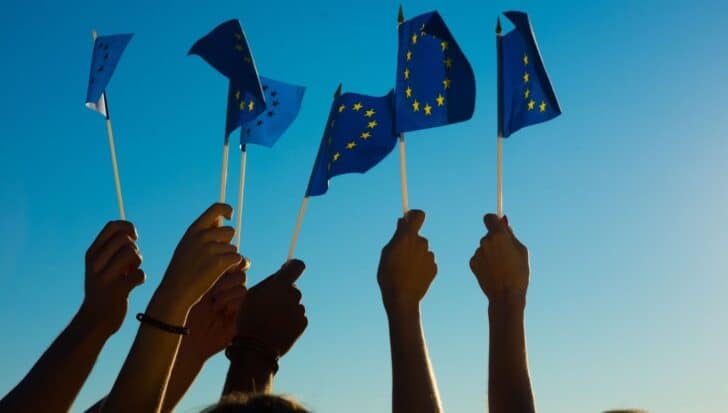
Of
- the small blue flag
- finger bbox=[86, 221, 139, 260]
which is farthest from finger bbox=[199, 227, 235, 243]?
the small blue flag

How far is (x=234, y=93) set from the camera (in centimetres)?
615

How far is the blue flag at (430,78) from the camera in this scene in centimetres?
630

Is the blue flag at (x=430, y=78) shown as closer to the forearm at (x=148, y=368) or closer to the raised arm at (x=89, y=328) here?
the raised arm at (x=89, y=328)

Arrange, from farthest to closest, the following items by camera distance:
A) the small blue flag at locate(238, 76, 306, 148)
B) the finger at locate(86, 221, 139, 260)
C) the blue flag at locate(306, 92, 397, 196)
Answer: the small blue flag at locate(238, 76, 306, 148)
the blue flag at locate(306, 92, 397, 196)
the finger at locate(86, 221, 139, 260)

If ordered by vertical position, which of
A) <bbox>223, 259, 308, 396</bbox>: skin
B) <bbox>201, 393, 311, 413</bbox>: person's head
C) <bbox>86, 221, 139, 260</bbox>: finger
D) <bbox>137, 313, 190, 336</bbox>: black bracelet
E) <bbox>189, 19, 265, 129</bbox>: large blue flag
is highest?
<bbox>189, 19, 265, 129</bbox>: large blue flag

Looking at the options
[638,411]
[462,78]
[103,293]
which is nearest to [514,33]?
[462,78]

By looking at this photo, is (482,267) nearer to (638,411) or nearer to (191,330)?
(638,411)

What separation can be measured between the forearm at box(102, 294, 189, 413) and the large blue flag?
3.09 meters

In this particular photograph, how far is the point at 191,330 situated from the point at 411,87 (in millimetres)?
3028

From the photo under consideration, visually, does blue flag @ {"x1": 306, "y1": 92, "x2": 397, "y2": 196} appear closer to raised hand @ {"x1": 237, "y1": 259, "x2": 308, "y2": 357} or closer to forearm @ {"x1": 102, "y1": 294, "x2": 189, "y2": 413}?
raised hand @ {"x1": 237, "y1": 259, "x2": 308, "y2": 357}

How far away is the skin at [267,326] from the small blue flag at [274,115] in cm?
283

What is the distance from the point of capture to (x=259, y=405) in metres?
2.41

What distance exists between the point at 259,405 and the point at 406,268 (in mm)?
1609

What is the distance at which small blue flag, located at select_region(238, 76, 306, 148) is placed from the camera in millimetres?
7383
